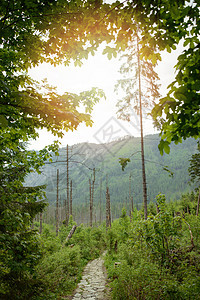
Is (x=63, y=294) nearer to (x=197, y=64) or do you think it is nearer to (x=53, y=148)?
(x=53, y=148)

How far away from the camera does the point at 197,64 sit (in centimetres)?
177

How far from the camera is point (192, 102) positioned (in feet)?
5.60

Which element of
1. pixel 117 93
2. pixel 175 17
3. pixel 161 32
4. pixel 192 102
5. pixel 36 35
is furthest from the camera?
pixel 117 93

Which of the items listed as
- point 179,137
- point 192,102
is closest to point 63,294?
point 179,137

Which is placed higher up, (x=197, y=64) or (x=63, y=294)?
(x=197, y=64)

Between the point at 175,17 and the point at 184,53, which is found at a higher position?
the point at 175,17

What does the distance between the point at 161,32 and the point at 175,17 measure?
1.03 ft

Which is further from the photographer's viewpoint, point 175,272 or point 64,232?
point 64,232

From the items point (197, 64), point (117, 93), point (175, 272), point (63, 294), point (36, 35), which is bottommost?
point (63, 294)

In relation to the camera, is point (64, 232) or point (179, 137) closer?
point (179, 137)

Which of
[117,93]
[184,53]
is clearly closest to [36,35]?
[184,53]

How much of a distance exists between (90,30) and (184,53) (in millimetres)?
1404

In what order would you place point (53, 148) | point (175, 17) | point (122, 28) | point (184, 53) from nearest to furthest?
point (184, 53), point (175, 17), point (122, 28), point (53, 148)

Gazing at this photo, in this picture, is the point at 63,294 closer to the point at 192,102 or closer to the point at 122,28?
the point at 192,102
